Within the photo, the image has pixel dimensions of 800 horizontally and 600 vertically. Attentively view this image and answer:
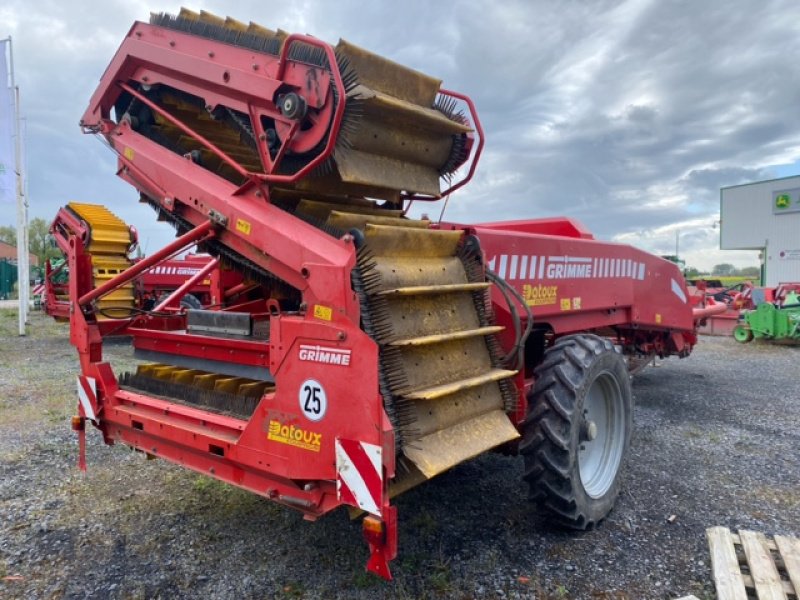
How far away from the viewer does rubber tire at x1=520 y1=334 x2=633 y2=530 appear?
3.08m

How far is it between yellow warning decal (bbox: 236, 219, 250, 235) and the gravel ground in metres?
1.73

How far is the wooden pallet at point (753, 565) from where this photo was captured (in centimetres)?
279

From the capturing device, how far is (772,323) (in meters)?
11.9

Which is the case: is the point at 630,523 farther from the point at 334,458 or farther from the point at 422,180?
the point at 422,180

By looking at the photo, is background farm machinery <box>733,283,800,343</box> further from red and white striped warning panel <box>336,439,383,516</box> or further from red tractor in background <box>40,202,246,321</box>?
red and white striped warning panel <box>336,439,383,516</box>

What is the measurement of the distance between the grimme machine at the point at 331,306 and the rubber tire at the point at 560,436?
0.01 m

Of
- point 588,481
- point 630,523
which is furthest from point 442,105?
point 630,523

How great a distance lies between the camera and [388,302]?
2.54 meters

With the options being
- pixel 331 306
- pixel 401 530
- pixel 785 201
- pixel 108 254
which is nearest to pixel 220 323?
pixel 331 306

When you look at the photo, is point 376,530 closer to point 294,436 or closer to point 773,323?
point 294,436

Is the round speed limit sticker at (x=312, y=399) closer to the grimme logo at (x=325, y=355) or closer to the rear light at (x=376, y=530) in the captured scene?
the grimme logo at (x=325, y=355)

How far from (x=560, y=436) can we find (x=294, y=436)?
1407 millimetres

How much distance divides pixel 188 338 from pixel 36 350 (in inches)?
367

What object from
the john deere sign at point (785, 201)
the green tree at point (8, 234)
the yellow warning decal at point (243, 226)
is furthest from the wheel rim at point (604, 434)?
the green tree at point (8, 234)
